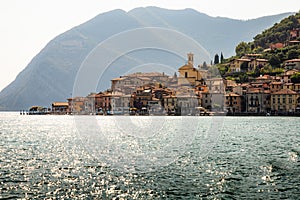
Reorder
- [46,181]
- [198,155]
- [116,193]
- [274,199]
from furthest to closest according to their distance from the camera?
[198,155]
[46,181]
[116,193]
[274,199]

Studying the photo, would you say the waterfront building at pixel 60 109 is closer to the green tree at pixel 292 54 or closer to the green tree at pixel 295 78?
the green tree at pixel 292 54

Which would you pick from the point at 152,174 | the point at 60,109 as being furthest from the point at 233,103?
the point at 152,174

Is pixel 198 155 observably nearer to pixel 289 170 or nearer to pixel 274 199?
pixel 289 170

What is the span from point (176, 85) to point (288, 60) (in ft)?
156

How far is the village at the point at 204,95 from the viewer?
120375 mm

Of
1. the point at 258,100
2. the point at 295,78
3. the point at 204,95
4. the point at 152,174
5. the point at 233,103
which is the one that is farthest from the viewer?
the point at 204,95

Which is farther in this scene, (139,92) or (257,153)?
(139,92)

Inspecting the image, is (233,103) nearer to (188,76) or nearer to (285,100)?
(285,100)

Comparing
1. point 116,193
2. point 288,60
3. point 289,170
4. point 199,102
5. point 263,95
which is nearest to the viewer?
point 116,193

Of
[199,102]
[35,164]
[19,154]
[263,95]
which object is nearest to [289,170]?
[35,164]

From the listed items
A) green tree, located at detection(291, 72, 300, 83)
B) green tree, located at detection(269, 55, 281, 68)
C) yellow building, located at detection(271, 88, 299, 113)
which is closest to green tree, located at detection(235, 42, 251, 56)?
green tree, located at detection(269, 55, 281, 68)

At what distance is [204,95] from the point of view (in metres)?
131

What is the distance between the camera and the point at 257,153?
1292 inches

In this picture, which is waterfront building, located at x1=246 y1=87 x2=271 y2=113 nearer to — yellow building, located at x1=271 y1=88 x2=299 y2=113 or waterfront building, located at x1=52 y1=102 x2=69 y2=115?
yellow building, located at x1=271 y1=88 x2=299 y2=113
